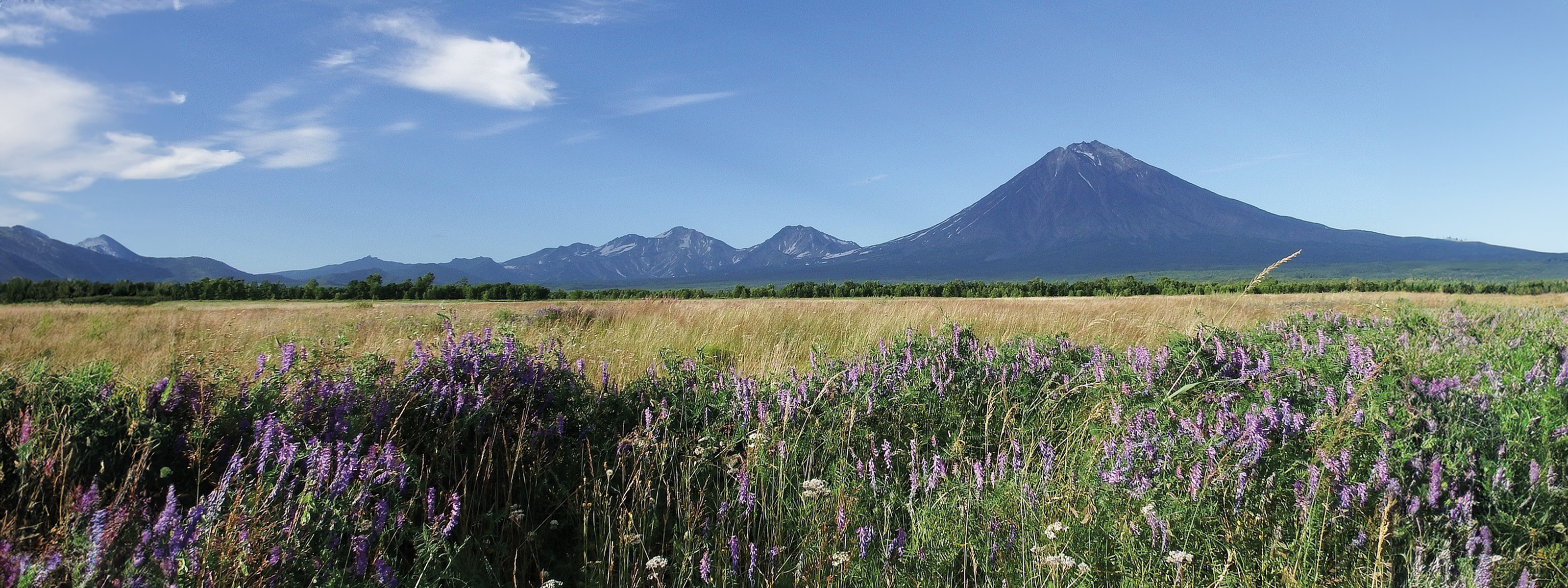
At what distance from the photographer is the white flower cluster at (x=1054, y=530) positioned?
242 cm

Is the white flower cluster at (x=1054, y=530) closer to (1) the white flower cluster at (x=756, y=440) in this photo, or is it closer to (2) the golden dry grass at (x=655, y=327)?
(1) the white flower cluster at (x=756, y=440)

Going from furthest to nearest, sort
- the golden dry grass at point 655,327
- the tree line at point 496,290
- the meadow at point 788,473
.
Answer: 1. the tree line at point 496,290
2. the golden dry grass at point 655,327
3. the meadow at point 788,473

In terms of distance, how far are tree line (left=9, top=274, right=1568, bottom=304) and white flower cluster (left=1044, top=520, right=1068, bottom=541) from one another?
36767 millimetres

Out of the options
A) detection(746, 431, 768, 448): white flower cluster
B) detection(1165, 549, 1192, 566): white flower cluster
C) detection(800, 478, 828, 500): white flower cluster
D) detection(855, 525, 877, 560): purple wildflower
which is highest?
detection(746, 431, 768, 448): white flower cluster

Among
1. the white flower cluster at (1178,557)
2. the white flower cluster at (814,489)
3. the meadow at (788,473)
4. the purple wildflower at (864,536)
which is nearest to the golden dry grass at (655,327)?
the meadow at (788,473)

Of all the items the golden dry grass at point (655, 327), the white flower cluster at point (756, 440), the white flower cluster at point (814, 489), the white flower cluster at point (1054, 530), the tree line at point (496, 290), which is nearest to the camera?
the white flower cluster at point (1054, 530)

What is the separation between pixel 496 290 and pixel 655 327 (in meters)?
40.4

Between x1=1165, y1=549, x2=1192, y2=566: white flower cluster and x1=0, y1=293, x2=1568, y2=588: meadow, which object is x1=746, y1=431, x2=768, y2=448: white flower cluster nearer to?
x1=0, y1=293, x2=1568, y2=588: meadow

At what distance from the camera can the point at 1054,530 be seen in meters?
2.54

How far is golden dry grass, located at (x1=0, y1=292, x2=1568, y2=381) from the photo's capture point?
738 centimetres

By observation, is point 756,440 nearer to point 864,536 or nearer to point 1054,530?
point 864,536

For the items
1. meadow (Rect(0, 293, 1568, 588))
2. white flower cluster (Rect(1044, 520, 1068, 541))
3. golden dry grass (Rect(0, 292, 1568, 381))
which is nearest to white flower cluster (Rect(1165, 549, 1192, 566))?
meadow (Rect(0, 293, 1568, 588))

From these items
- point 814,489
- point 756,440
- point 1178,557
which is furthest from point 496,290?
point 1178,557

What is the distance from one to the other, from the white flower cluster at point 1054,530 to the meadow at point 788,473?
3 cm
